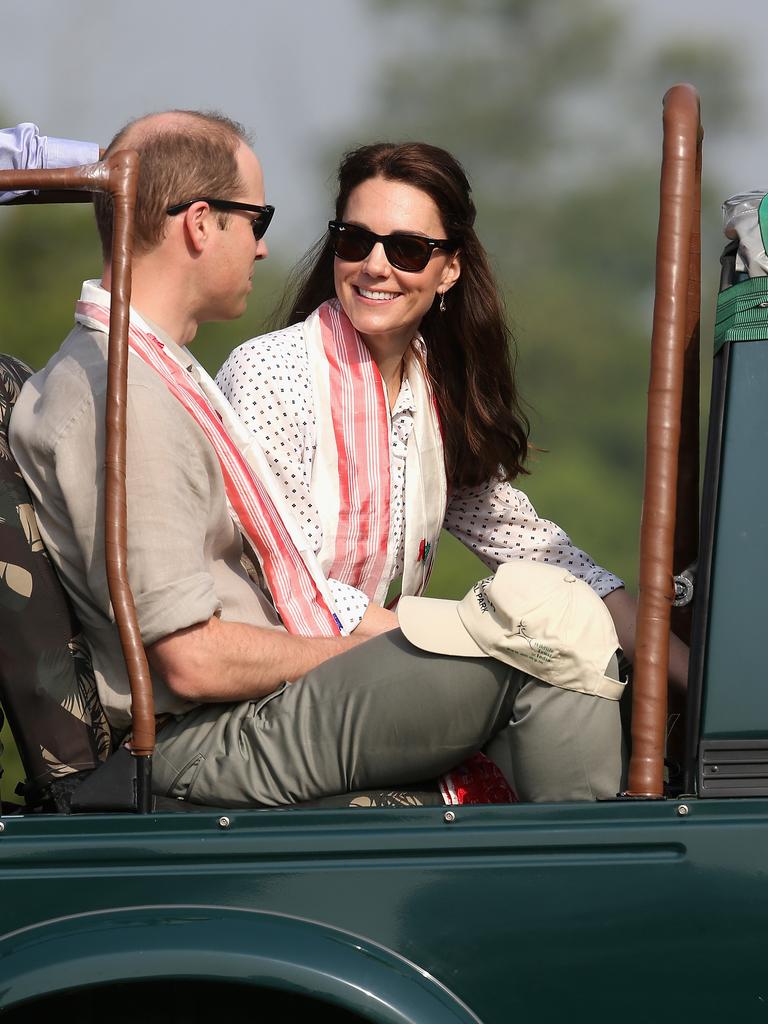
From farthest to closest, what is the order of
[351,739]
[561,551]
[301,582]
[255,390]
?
[561,551], [255,390], [301,582], [351,739]

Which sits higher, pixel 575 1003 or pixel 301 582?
pixel 301 582

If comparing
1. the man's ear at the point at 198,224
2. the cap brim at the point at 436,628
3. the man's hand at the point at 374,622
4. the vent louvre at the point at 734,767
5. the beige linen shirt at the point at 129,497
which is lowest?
the man's hand at the point at 374,622

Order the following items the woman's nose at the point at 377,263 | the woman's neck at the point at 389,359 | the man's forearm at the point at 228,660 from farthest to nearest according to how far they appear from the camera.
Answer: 1. the woman's neck at the point at 389,359
2. the woman's nose at the point at 377,263
3. the man's forearm at the point at 228,660

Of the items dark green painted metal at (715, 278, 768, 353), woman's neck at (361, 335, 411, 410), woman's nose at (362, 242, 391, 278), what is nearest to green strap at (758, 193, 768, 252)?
dark green painted metal at (715, 278, 768, 353)

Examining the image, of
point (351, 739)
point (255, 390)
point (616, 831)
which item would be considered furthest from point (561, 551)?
point (616, 831)

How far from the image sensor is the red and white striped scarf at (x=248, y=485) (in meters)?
2.12

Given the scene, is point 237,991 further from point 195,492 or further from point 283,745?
point 195,492

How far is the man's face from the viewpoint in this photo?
2273 mm

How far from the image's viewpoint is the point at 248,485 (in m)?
2.22

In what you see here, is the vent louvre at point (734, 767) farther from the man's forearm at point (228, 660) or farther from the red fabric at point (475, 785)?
the man's forearm at point (228, 660)

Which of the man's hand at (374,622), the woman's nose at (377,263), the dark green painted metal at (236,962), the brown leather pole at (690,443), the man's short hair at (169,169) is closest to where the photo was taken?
the dark green painted metal at (236,962)

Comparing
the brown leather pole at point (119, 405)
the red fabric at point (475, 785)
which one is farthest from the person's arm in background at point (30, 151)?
the red fabric at point (475, 785)

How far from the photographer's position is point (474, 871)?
1618 millimetres

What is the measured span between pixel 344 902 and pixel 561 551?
4.64 ft
